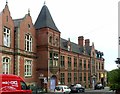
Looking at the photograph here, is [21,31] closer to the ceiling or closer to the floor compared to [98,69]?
closer to the ceiling

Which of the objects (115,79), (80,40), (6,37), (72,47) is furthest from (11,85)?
(80,40)

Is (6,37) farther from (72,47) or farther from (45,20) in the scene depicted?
(72,47)

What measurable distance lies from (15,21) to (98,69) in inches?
1620

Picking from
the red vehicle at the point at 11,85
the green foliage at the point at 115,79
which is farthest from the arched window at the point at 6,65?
the green foliage at the point at 115,79

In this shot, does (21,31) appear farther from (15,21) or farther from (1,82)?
(1,82)

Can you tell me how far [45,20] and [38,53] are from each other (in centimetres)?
606

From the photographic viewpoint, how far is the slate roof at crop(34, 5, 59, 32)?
47119mm

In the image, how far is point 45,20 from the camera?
47562 millimetres

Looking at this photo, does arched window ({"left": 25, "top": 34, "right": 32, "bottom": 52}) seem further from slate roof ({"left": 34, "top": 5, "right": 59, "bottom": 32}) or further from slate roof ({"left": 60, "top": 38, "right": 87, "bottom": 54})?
slate roof ({"left": 60, "top": 38, "right": 87, "bottom": 54})

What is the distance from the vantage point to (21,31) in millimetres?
40906

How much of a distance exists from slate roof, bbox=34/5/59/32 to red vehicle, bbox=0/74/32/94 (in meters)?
25.1

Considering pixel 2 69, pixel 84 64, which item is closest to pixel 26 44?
pixel 2 69

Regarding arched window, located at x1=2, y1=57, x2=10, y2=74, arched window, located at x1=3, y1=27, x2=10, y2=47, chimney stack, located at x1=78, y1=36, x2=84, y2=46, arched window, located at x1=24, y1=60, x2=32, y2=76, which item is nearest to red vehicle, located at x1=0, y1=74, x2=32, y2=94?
arched window, located at x1=2, y1=57, x2=10, y2=74

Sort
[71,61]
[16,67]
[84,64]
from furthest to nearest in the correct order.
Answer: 1. [84,64]
2. [71,61]
3. [16,67]
